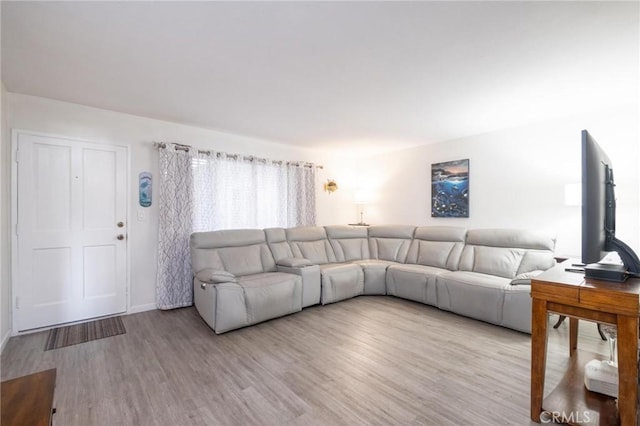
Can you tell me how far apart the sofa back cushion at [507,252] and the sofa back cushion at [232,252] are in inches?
109

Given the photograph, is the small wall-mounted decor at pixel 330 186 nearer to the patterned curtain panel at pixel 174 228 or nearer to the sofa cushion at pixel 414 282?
the sofa cushion at pixel 414 282

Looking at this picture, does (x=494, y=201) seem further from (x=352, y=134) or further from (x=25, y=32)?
(x=25, y=32)

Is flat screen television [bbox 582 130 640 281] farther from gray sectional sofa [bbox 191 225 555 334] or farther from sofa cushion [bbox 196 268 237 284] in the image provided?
sofa cushion [bbox 196 268 237 284]

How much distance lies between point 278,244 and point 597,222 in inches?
133

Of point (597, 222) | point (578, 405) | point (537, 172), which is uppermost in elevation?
point (537, 172)

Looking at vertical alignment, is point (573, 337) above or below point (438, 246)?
below

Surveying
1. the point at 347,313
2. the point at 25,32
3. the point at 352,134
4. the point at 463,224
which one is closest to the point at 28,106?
the point at 25,32

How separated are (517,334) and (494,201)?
6.29ft

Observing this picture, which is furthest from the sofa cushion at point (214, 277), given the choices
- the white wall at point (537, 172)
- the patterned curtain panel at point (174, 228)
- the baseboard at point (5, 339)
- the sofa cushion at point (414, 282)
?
the white wall at point (537, 172)

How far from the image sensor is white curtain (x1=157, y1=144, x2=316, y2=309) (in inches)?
138

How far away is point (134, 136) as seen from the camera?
3.41 metres

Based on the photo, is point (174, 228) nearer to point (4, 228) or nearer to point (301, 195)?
point (4, 228)

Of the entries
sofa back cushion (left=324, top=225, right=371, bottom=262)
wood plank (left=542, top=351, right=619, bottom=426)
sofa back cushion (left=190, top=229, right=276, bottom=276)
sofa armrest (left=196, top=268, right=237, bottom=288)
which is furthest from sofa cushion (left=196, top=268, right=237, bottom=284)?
wood plank (left=542, top=351, right=619, bottom=426)

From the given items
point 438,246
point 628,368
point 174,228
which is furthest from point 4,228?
point 438,246
